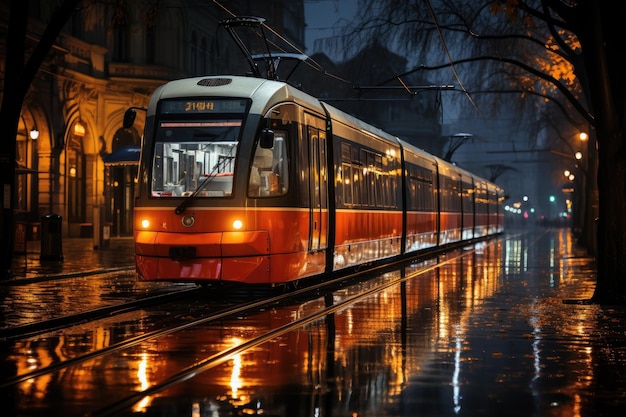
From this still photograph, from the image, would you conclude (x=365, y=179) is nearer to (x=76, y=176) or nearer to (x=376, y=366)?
(x=376, y=366)

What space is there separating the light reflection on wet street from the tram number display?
3406 millimetres

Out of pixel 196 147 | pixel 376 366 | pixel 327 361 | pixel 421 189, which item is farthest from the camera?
pixel 421 189

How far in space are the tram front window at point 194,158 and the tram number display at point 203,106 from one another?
19 centimetres

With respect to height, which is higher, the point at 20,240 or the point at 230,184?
the point at 230,184

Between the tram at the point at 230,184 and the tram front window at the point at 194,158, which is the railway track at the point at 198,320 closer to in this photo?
the tram at the point at 230,184

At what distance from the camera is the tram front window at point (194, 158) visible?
18.3 m

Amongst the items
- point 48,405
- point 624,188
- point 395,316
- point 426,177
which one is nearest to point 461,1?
point 624,188

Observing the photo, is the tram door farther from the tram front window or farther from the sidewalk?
the sidewalk

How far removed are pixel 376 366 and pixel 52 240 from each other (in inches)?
786

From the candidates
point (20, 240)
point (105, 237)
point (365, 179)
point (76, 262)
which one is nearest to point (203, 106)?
point (365, 179)

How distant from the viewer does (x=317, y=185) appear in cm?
2080

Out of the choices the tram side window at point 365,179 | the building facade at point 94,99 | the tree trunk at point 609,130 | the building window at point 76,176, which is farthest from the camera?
the building window at point 76,176

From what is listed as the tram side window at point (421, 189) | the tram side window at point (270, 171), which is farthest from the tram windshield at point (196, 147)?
the tram side window at point (421, 189)

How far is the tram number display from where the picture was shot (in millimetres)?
18594
